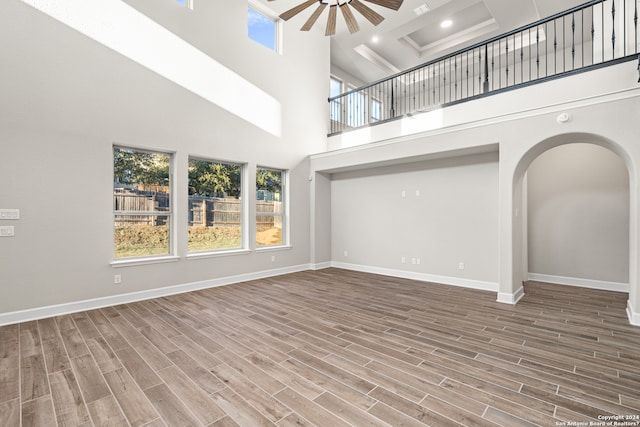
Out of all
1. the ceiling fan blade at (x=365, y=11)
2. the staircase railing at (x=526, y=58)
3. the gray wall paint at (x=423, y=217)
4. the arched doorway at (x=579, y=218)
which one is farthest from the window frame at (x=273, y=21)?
the arched doorway at (x=579, y=218)

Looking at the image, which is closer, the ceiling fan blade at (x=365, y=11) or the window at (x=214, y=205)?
the ceiling fan blade at (x=365, y=11)

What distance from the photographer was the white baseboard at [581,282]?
4.91m

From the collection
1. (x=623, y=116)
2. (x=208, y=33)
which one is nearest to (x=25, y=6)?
(x=208, y=33)

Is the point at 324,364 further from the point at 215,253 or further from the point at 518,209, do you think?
the point at 518,209

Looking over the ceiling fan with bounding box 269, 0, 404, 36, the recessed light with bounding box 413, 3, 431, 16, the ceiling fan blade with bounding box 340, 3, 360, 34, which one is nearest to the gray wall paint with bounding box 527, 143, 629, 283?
the recessed light with bounding box 413, 3, 431, 16

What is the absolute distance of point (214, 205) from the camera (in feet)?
18.1

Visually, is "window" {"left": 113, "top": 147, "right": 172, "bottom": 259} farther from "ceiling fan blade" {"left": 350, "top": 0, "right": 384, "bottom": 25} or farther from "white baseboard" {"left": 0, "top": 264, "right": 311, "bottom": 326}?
"ceiling fan blade" {"left": 350, "top": 0, "right": 384, "bottom": 25}

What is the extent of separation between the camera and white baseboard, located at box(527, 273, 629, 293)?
4914mm

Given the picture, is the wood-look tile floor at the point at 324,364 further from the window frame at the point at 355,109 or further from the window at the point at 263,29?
the window frame at the point at 355,109

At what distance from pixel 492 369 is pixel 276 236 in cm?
482

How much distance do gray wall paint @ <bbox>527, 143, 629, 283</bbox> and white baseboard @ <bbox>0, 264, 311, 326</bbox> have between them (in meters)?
5.34

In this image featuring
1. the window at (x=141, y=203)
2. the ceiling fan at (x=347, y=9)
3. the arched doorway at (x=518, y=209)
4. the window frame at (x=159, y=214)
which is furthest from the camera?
the window at (x=141, y=203)

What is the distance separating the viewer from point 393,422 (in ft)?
5.97

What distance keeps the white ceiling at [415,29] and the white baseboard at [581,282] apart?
17.5 feet
